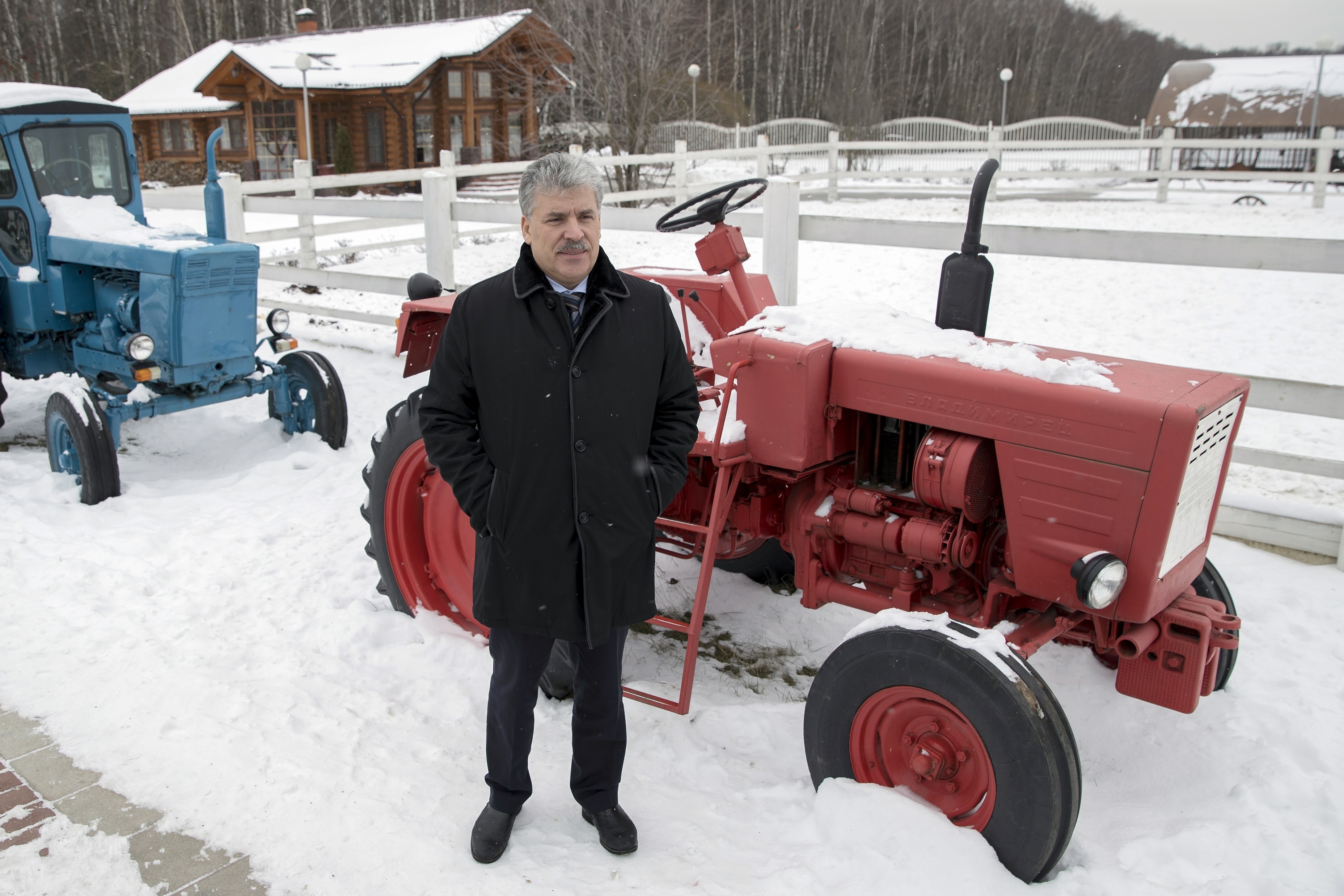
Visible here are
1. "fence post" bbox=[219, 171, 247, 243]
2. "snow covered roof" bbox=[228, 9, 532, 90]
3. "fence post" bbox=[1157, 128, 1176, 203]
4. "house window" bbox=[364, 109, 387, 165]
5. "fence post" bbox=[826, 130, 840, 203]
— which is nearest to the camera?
"fence post" bbox=[219, 171, 247, 243]

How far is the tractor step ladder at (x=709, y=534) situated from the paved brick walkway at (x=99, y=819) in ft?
3.49

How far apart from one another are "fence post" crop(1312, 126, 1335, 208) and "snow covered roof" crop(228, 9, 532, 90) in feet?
54.0

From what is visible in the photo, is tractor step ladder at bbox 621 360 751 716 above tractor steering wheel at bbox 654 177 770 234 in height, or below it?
below

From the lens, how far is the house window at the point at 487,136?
25.2 metres

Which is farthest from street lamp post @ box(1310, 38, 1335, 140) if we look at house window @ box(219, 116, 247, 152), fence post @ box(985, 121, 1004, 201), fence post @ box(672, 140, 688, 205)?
house window @ box(219, 116, 247, 152)

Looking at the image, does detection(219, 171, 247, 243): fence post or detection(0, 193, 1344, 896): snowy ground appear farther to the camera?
detection(219, 171, 247, 243): fence post

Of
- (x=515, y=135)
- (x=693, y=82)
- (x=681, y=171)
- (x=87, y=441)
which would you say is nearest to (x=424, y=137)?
(x=515, y=135)

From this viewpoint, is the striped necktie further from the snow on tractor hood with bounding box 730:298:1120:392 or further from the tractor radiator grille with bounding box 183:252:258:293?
the tractor radiator grille with bounding box 183:252:258:293

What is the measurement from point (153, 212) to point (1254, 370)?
13.8 meters

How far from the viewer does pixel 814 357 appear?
2.64 m

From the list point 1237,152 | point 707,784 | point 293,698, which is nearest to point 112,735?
point 293,698

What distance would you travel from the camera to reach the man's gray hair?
2109mm

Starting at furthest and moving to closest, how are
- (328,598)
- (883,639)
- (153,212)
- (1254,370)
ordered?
1. (153,212)
2. (1254,370)
3. (328,598)
4. (883,639)

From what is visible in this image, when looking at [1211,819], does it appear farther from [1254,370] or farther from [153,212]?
[153,212]
